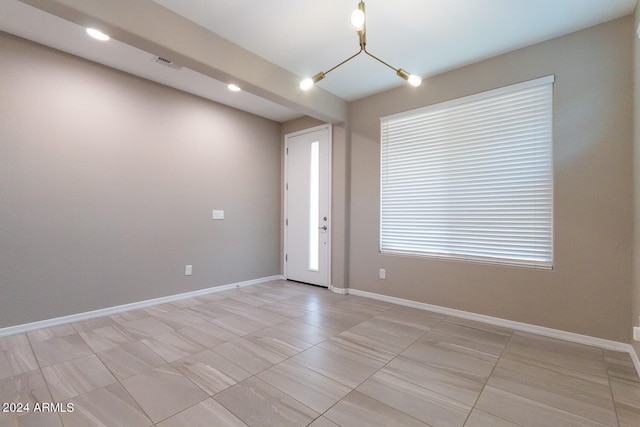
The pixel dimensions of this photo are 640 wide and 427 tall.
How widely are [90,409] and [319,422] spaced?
53.6 inches

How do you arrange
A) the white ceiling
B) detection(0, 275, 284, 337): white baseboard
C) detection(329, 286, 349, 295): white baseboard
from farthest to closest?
detection(329, 286, 349, 295): white baseboard
detection(0, 275, 284, 337): white baseboard
the white ceiling

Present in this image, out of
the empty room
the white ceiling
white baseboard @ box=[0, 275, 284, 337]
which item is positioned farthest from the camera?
white baseboard @ box=[0, 275, 284, 337]

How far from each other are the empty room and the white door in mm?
344

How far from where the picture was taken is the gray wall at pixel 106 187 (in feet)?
8.95

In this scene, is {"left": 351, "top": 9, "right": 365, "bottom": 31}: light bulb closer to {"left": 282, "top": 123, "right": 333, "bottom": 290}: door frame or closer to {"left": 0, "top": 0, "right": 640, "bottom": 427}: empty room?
{"left": 0, "top": 0, "right": 640, "bottom": 427}: empty room

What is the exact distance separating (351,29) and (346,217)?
7.86 feet

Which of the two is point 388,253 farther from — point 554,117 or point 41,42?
point 41,42

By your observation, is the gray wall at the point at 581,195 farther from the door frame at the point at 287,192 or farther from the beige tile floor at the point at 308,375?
the door frame at the point at 287,192

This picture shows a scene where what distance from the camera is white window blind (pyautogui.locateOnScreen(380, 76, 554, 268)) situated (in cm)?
279

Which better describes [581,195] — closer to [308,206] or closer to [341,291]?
[341,291]

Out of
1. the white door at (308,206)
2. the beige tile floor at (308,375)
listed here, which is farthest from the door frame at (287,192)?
the beige tile floor at (308,375)

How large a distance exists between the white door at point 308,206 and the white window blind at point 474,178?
0.99m

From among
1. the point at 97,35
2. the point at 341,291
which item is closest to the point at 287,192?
the point at 341,291

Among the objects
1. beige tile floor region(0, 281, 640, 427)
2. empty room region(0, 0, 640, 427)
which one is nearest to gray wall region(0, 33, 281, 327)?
empty room region(0, 0, 640, 427)
